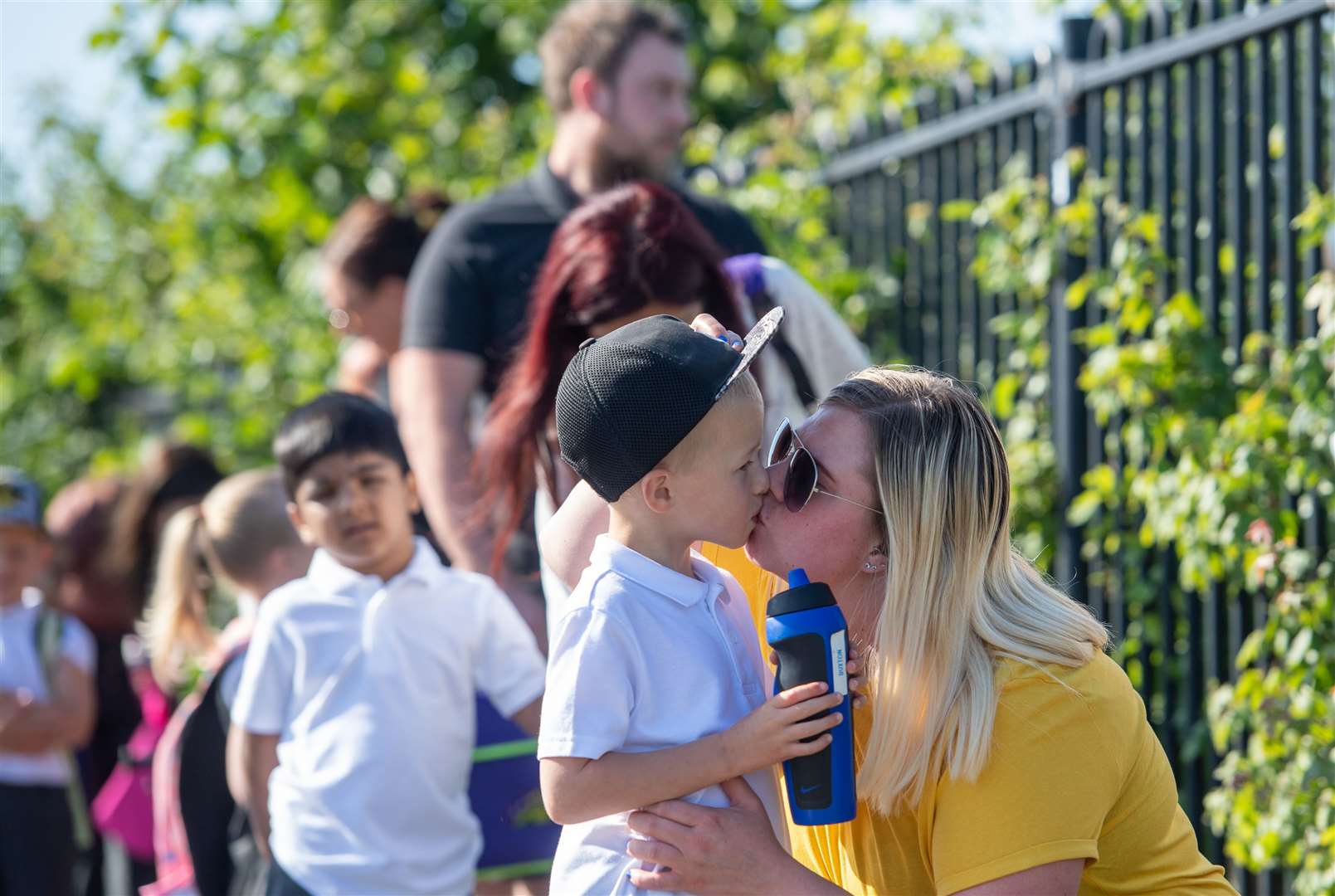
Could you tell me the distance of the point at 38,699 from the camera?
16.8ft

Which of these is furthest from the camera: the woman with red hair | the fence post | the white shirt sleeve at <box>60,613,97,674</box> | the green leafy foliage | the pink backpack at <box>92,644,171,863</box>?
the green leafy foliage

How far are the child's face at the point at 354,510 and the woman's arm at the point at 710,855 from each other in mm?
1237

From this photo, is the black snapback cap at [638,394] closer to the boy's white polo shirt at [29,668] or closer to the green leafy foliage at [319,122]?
the boy's white polo shirt at [29,668]

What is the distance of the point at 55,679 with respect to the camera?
17.0 feet

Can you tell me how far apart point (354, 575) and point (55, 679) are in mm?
2580

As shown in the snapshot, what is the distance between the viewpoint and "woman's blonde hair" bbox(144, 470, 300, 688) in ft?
13.1

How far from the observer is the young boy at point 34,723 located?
16.6 feet

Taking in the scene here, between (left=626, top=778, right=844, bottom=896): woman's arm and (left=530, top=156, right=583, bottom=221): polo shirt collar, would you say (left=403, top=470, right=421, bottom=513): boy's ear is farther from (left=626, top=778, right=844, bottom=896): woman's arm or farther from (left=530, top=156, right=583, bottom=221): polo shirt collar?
(left=626, top=778, right=844, bottom=896): woman's arm

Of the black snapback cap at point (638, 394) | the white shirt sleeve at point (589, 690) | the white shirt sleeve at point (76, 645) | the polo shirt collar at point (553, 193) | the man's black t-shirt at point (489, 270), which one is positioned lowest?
the white shirt sleeve at point (76, 645)

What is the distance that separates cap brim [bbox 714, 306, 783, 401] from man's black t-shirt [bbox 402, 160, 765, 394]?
132 cm

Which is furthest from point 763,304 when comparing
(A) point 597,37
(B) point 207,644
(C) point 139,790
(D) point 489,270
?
(C) point 139,790

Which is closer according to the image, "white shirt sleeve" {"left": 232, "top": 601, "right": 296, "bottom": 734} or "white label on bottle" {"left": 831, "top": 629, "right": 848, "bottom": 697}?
"white label on bottle" {"left": 831, "top": 629, "right": 848, "bottom": 697}

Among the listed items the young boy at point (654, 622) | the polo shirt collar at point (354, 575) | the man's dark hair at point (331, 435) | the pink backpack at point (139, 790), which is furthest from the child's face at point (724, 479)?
the pink backpack at point (139, 790)

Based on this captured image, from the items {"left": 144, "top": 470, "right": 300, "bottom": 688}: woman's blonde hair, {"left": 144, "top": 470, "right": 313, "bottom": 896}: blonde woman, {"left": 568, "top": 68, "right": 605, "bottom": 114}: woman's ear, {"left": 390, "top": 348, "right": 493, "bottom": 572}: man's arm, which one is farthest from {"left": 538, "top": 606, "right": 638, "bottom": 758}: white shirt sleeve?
{"left": 568, "top": 68, "right": 605, "bottom": 114}: woman's ear
